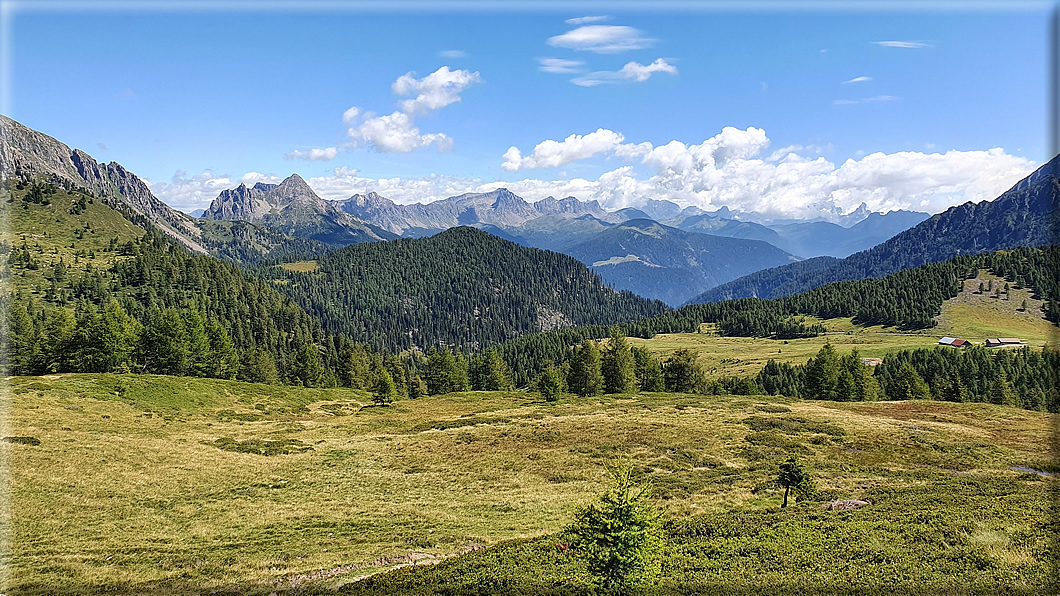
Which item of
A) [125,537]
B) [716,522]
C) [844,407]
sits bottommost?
[844,407]

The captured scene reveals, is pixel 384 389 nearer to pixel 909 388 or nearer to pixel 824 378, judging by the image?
pixel 824 378

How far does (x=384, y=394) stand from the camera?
9650 centimetres

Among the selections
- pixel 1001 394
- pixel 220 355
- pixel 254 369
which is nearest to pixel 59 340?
pixel 220 355

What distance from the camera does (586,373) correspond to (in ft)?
361

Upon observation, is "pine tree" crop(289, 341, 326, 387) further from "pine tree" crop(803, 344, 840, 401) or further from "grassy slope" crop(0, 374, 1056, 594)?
"pine tree" crop(803, 344, 840, 401)

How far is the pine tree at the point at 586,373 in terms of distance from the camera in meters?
109

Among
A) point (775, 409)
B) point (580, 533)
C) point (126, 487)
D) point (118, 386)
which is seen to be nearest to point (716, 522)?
point (580, 533)

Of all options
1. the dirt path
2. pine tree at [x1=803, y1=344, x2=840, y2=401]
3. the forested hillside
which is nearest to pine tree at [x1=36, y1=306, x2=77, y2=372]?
the forested hillside

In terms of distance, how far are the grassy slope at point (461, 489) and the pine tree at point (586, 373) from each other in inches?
1241

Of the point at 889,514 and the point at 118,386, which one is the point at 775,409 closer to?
the point at 889,514

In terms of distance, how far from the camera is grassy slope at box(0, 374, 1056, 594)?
23.1 metres

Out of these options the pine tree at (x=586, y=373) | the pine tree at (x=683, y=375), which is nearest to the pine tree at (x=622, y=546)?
the pine tree at (x=586, y=373)

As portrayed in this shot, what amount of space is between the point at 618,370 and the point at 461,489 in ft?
A: 241

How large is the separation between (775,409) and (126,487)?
79038 mm
